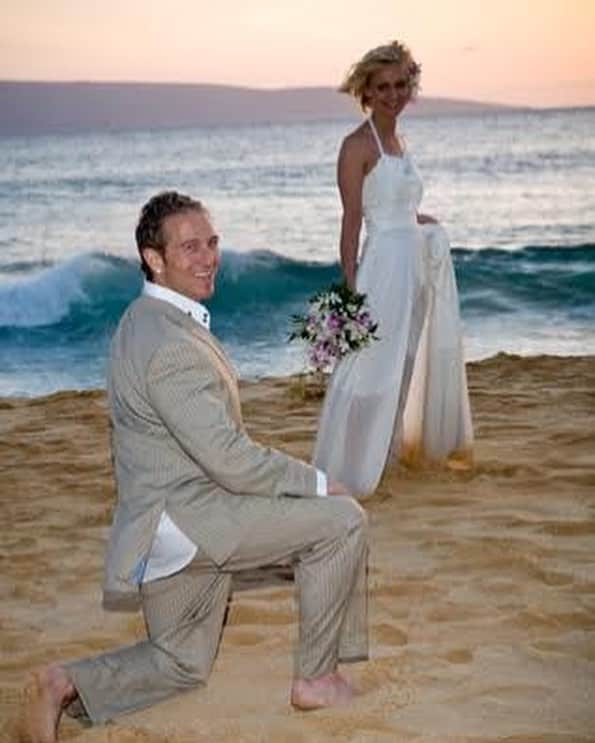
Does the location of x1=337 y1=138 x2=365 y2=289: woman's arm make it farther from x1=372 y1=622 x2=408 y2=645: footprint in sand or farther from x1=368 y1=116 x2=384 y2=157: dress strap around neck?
x1=372 y1=622 x2=408 y2=645: footprint in sand

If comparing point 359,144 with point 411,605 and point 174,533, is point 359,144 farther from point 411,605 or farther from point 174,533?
point 174,533

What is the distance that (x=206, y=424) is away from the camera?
3.34m

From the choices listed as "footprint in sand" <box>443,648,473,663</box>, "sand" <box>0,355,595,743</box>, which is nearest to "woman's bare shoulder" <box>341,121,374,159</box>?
"sand" <box>0,355,595,743</box>

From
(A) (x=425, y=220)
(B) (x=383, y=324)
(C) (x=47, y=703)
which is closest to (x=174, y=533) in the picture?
(C) (x=47, y=703)

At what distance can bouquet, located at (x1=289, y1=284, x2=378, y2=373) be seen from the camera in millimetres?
5801

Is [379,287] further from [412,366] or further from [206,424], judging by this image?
[206,424]

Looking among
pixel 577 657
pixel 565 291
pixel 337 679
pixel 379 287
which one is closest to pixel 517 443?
pixel 379 287

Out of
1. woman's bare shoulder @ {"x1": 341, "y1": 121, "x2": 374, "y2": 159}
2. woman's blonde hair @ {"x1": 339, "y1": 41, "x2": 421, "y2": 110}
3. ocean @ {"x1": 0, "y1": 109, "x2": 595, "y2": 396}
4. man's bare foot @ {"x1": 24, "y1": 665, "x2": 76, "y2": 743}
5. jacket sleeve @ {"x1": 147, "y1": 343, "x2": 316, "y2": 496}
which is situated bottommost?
ocean @ {"x1": 0, "y1": 109, "x2": 595, "y2": 396}

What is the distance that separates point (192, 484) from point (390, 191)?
297cm

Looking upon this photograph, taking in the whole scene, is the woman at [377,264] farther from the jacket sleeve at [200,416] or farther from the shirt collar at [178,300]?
the jacket sleeve at [200,416]

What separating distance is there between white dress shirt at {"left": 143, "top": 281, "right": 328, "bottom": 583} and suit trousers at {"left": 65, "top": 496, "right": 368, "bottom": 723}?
0.11ft

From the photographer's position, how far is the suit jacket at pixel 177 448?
3.35m

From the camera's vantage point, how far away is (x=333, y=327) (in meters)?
5.79

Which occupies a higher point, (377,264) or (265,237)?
(377,264)
